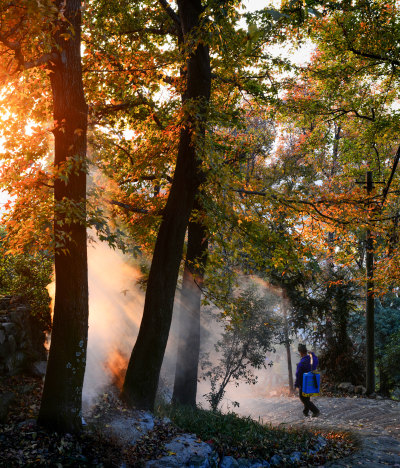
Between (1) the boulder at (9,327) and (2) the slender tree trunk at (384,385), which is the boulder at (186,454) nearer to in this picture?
(1) the boulder at (9,327)

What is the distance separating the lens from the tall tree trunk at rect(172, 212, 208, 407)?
1034 cm

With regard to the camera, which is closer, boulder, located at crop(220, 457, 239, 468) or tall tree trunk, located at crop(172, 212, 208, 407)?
boulder, located at crop(220, 457, 239, 468)

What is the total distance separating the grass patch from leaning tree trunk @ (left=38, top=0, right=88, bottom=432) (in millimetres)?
2467

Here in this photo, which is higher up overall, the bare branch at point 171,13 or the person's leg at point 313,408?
the bare branch at point 171,13

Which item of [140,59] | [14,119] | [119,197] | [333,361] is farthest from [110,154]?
[333,361]

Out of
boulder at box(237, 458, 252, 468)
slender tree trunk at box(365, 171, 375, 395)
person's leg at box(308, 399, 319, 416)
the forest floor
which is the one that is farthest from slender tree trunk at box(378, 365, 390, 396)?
boulder at box(237, 458, 252, 468)

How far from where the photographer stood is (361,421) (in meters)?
11.0

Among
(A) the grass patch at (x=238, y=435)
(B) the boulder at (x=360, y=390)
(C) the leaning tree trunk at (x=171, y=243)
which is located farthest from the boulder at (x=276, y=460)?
(B) the boulder at (x=360, y=390)

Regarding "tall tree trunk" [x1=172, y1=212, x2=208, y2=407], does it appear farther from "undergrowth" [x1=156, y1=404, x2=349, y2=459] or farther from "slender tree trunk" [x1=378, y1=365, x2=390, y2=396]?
"slender tree trunk" [x1=378, y1=365, x2=390, y2=396]

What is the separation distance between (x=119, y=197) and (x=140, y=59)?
3.69 metres

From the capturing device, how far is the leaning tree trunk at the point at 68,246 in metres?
6.03

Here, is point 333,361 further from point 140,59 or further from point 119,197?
point 140,59

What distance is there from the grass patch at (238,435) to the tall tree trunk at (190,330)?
1.17 m

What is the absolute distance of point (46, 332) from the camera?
30.4 ft
